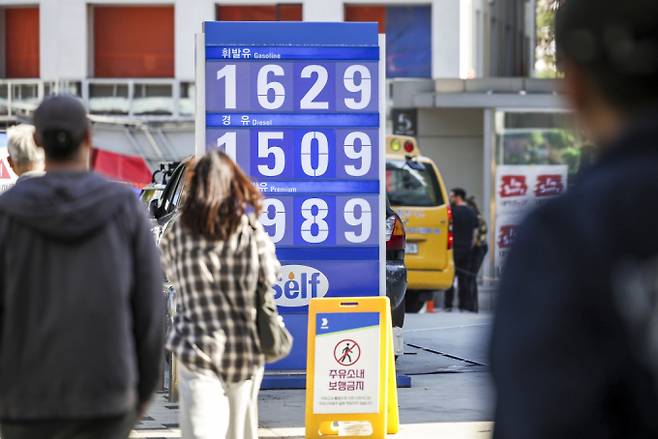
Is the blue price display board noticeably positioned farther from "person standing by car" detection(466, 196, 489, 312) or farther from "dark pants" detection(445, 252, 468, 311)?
"person standing by car" detection(466, 196, 489, 312)

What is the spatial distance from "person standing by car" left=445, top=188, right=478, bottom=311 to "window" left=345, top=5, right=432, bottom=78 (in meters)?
12.3

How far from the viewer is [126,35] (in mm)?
35438

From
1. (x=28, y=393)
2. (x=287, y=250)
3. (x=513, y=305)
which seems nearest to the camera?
(x=513, y=305)

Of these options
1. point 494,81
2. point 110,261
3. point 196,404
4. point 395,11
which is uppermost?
point 395,11

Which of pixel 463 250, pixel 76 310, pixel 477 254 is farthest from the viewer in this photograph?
pixel 477 254

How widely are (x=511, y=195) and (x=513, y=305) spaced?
23.6 meters

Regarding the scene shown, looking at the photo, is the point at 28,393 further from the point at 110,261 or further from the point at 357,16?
the point at 357,16

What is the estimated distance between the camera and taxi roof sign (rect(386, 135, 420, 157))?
60.8ft

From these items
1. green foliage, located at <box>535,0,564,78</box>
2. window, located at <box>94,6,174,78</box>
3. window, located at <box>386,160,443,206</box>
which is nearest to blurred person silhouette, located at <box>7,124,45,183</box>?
window, located at <box>386,160,443,206</box>

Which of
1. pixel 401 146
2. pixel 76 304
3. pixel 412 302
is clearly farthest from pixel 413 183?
pixel 76 304

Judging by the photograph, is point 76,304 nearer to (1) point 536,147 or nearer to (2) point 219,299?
(2) point 219,299

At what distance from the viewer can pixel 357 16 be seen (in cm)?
3516

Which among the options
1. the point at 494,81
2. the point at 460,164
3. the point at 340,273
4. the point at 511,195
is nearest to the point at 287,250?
the point at 340,273

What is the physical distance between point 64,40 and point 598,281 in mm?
33698
